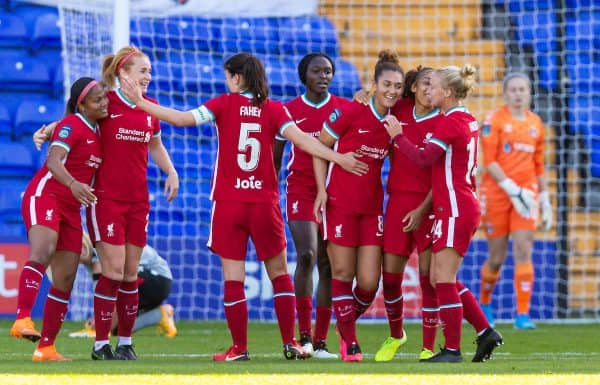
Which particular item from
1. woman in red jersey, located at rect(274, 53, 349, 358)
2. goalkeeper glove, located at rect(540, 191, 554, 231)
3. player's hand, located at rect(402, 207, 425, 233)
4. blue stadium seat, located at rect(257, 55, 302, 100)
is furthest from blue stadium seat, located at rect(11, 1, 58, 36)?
player's hand, located at rect(402, 207, 425, 233)

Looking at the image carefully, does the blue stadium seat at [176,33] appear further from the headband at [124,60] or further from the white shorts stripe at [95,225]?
the white shorts stripe at [95,225]

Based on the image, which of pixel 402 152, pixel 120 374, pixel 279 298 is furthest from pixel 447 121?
pixel 120 374

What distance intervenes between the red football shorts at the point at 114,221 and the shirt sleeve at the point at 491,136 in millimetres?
4033

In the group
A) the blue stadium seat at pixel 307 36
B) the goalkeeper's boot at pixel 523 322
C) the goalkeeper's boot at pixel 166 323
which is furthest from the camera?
the blue stadium seat at pixel 307 36

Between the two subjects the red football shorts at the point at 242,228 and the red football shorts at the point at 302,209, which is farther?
the red football shorts at the point at 302,209

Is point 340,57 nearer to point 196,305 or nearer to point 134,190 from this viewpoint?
point 196,305

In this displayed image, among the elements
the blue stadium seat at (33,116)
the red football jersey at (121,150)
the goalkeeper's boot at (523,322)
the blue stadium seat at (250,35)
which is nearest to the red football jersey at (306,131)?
the red football jersey at (121,150)

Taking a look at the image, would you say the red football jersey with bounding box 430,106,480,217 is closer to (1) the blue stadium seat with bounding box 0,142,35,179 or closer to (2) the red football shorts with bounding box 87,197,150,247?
(2) the red football shorts with bounding box 87,197,150,247

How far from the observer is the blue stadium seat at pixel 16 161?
12.3 meters

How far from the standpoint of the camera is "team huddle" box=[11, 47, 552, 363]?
23.1 feet

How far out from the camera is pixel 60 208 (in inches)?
288

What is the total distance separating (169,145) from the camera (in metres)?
12.6

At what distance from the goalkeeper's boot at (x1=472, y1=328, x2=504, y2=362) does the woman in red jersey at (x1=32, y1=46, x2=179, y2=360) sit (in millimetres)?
1839

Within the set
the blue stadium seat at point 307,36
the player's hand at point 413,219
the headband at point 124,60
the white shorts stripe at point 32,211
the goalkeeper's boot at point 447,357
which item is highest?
the blue stadium seat at point 307,36
